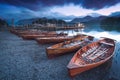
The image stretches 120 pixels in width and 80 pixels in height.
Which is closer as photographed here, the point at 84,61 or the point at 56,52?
the point at 84,61

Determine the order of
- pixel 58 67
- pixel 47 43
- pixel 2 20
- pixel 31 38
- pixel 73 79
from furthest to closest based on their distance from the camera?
pixel 2 20
pixel 31 38
pixel 47 43
pixel 58 67
pixel 73 79

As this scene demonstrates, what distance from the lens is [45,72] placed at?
545cm

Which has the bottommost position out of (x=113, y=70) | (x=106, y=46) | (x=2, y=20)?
(x=113, y=70)

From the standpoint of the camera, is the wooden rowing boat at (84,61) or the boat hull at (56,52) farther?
the boat hull at (56,52)

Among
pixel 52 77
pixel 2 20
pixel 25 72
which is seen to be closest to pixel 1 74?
pixel 25 72

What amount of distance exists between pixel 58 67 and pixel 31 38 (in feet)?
33.8

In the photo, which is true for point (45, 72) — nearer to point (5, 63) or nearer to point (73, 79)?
point (73, 79)

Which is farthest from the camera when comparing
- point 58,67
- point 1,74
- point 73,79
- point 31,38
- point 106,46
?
point 31,38

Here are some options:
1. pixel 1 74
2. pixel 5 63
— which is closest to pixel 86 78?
pixel 1 74

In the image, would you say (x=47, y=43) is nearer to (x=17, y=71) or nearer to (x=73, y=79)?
(x=17, y=71)

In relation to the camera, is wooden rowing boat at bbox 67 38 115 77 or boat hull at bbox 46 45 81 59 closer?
wooden rowing boat at bbox 67 38 115 77

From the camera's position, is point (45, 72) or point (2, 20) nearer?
point (45, 72)

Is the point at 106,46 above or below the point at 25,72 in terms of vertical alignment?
above

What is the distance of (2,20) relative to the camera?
60.4 metres
